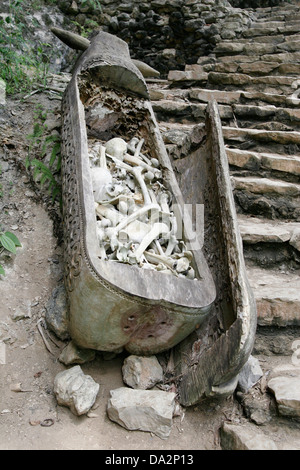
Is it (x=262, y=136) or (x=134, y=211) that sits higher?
(x=262, y=136)

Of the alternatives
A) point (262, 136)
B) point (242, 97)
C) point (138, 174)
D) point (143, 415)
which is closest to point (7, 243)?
point (138, 174)

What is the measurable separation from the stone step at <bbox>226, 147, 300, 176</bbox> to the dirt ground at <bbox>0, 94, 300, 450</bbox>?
1.68 m

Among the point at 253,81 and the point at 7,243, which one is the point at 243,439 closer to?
the point at 7,243

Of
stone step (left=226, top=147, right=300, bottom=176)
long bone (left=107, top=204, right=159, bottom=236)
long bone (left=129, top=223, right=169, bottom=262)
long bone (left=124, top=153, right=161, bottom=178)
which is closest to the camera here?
long bone (left=129, top=223, right=169, bottom=262)

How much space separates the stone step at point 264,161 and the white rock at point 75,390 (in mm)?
2310

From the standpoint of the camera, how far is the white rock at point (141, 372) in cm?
207

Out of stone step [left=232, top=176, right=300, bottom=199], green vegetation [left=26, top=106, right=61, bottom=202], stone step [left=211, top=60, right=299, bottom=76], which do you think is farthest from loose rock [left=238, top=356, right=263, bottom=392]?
stone step [left=211, top=60, right=299, bottom=76]

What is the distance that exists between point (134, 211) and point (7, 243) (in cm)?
81

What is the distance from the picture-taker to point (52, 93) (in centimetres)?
408

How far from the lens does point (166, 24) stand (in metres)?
6.07

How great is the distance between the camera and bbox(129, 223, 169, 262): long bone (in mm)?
2176

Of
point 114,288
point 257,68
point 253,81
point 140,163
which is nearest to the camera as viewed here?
point 114,288

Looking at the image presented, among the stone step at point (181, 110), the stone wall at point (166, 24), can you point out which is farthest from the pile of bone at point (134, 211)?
the stone wall at point (166, 24)

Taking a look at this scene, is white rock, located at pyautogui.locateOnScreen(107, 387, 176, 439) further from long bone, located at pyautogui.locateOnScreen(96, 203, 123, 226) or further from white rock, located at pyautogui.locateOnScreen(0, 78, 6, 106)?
white rock, located at pyautogui.locateOnScreen(0, 78, 6, 106)
